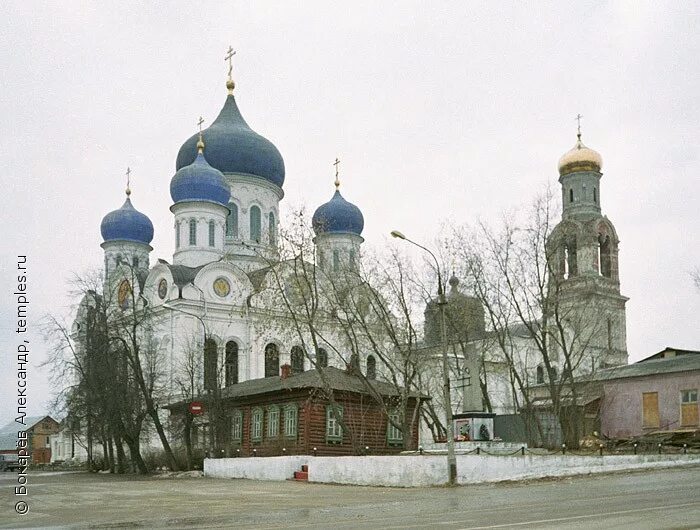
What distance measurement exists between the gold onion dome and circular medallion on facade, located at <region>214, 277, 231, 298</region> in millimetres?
29493

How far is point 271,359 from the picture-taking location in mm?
53156

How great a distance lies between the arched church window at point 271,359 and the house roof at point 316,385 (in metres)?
11.8

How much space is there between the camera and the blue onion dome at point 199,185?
54562 millimetres

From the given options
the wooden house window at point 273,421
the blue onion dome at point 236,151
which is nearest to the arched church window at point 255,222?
the blue onion dome at point 236,151

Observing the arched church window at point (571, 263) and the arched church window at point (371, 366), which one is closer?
the arched church window at point (371, 366)

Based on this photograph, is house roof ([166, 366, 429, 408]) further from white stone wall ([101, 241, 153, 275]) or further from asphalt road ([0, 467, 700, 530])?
white stone wall ([101, 241, 153, 275])

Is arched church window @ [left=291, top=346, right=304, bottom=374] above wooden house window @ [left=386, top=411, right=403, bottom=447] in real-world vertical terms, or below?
above

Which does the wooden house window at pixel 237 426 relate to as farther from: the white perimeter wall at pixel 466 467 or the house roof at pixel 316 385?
the white perimeter wall at pixel 466 467

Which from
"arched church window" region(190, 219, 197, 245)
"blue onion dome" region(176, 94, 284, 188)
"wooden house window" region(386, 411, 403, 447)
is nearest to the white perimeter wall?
"wooden house window" region(386, 411, 403, 447)

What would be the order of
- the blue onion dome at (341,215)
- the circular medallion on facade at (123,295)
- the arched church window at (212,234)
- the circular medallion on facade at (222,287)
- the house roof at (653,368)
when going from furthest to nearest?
the blue onion dome at (341,215) → the arched church window at (212,234) → the circular medallion on facade at (123,295) → the circular medallion on facade at (222,287) → the house roof at (653,368)

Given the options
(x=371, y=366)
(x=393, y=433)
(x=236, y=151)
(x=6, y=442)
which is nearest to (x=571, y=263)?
(x=371, y=366)

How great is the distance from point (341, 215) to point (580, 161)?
18.4 m

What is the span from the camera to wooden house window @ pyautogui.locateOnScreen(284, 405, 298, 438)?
35.9 metres

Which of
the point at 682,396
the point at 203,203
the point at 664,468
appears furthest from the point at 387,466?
the point at 203,203
